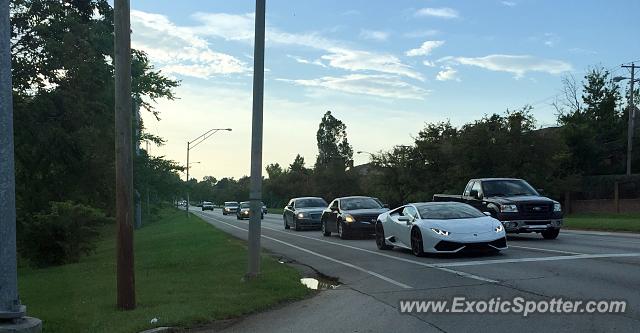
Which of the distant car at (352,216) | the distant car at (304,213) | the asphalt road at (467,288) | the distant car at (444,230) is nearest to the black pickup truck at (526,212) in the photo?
the asphalt road at (467,288)

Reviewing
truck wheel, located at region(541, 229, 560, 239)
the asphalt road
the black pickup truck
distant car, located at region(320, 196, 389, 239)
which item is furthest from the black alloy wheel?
distant car, located at region(320, 196, 389, 239)

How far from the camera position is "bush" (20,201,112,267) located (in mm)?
19094

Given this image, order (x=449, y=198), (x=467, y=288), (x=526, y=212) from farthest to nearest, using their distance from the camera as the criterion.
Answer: (x=449, y=198), (x=526, y=212), (x=467, y=288)

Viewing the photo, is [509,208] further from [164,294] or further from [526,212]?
[164,294]

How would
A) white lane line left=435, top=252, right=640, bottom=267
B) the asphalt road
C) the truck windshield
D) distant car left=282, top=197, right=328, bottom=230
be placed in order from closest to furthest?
1. the asphalt road
2. white lane line left=435, top=252, right=640, bottom=267
3. the truck windshield
4. distant car left=282, top=197, right=328, bottom=230

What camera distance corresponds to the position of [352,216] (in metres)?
20.6

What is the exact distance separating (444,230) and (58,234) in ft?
42.2

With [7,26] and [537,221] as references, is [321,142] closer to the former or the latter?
[537,221]

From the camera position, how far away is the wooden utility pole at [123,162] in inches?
345

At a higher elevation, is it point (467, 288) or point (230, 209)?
point (467, 288)

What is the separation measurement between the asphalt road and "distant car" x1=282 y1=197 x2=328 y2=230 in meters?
13.1

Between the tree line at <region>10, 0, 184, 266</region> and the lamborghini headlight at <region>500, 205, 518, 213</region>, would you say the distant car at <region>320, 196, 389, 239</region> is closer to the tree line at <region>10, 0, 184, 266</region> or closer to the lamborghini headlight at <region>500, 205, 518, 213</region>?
the lamborghini headlight at <region>500, 205, 518, 213</region>

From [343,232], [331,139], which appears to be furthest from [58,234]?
[331,139]

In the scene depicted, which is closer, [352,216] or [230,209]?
[352,216]
